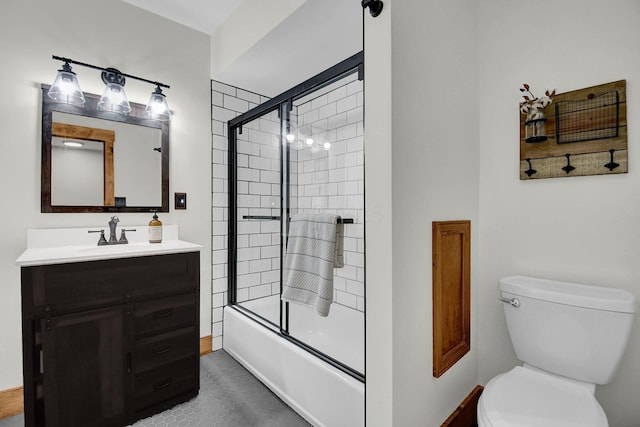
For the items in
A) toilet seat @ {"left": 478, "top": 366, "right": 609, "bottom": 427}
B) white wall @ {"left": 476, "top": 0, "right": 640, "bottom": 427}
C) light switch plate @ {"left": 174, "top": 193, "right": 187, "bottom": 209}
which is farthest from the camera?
light switch plate @ {"left": 174, "top": 193, "right": 187, "bottom": 209}

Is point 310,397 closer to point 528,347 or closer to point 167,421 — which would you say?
point 167,421

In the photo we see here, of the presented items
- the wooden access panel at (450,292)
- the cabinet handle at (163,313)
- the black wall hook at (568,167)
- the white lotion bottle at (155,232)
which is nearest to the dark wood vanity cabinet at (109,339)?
the cabinet handle at (163,313)

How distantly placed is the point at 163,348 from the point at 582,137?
2478 millimetres

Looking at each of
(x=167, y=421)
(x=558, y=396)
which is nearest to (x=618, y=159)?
(x=558, y=396)

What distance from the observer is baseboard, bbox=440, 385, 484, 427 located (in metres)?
1.47

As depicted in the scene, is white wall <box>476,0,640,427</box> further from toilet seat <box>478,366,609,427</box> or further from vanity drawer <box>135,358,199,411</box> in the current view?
vanity drawer <box>135,358,199,411</box>

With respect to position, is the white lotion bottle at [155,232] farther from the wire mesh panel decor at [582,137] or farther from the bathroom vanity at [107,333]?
the wire mesh panel decor at [582,137]

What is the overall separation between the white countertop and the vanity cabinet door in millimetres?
287

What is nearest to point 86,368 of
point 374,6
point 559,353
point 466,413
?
point 466,413

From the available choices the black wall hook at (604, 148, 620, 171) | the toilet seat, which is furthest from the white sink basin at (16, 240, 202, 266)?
the black wall hook at (604, 148, 620, 171)

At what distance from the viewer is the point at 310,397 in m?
1.57

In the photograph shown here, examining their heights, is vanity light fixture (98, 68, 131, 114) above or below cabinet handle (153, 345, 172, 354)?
above

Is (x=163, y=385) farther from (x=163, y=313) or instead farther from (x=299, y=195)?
(x=299, y=195)

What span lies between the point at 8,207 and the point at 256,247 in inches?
62.2
